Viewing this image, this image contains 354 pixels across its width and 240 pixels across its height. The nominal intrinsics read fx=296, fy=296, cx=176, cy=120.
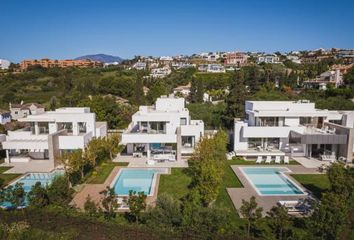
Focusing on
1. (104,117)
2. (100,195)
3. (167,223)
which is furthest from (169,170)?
(104,117)

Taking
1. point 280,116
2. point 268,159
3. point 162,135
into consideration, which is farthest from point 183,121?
point 280,116

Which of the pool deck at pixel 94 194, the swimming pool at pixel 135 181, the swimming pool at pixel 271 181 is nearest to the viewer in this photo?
the pool deck at pixel 94 194

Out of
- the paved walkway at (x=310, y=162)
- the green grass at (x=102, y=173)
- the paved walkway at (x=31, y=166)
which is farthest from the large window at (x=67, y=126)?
the paved walkway at (x=310, y=162)

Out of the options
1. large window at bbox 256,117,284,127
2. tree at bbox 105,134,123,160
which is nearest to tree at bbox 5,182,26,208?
tree at bbox 105,134,123,160

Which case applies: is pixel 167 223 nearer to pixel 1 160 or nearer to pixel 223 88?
pixel 1 160

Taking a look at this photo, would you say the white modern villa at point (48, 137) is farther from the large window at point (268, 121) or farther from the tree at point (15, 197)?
the large window at point (268, 121)

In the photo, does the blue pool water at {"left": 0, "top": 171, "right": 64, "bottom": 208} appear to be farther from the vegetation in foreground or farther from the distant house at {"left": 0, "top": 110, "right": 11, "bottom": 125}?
the distant house at {"left": 0, "top": 110, "right": 11, "bottom": 125}
